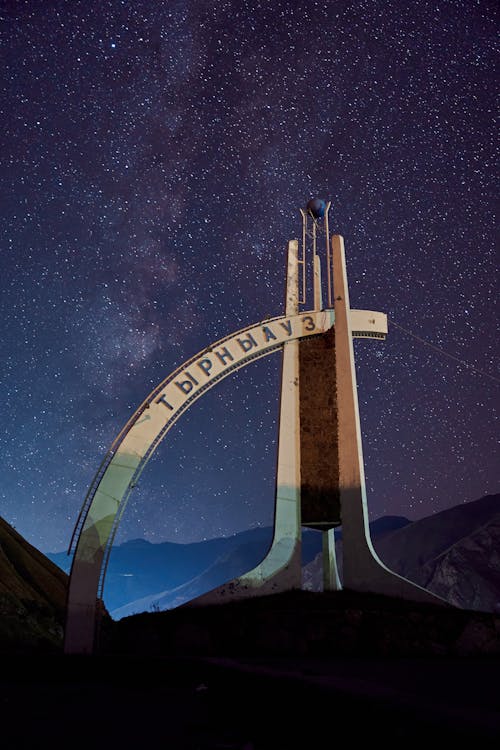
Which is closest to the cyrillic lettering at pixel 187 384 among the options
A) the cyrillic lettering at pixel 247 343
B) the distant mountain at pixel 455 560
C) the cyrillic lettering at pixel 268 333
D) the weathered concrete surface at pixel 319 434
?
the cyrillic lettering at pixel 247 343

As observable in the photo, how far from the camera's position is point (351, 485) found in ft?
77.7

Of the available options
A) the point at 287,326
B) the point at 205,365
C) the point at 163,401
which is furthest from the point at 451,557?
the point at 163,401

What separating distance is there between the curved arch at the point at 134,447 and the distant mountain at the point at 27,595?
22073mm

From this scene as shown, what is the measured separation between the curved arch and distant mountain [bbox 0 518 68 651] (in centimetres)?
2207

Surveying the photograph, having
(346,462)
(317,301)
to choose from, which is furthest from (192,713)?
(317,301)

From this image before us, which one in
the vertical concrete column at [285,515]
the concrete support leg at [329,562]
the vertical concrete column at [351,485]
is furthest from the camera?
the concrete support leg at [329,562]

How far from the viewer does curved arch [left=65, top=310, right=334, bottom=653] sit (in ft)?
56.7

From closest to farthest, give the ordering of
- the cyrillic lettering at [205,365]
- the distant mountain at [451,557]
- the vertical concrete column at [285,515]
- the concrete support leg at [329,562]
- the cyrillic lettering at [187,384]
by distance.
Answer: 1. the cyrillic lettering at [187,384]
2. the cyrillic lettering at [205,365]
3. the vertical concrete column at [285,515]
4. the concrete support leg at [329,562]
5. the distant mountain at [451,557]

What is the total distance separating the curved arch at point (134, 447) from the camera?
1730 cm

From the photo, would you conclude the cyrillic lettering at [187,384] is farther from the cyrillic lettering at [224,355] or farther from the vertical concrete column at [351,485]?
the vertical concrete column at [351,485]

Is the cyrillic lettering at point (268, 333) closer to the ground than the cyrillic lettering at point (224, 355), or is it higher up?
higher up

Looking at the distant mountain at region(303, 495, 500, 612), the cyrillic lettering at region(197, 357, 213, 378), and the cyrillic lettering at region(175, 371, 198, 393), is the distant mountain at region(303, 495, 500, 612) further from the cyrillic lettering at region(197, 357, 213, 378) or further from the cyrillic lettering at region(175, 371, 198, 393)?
the cyrillic lettering at region(175, 371, 198, 393)

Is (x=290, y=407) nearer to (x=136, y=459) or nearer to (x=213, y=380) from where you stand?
(x=213, y=380)

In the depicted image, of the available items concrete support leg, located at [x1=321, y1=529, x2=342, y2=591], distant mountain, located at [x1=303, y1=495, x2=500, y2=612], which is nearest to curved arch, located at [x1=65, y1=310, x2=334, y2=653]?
concrete support leg, located at [x1=321, y1=529, x2=342, y2=591]
